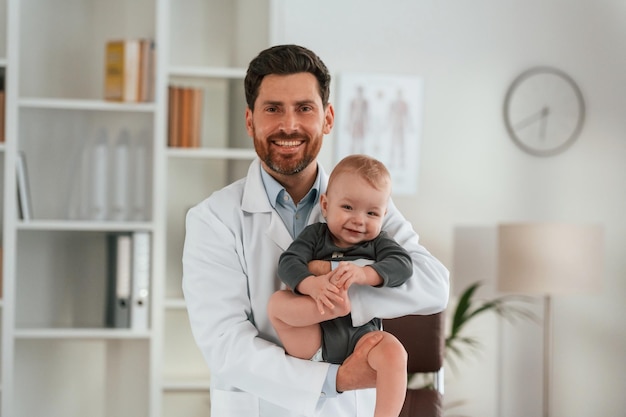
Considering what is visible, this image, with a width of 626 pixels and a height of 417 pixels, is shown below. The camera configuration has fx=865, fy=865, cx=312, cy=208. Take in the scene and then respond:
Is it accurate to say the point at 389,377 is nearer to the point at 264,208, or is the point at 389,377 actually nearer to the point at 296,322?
the point at 296,322

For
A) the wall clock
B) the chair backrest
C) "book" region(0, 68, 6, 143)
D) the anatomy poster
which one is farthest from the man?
the wall clock

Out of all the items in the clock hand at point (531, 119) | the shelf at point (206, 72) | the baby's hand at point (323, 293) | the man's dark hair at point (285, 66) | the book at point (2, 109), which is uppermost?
the shelf at point (206, 72)

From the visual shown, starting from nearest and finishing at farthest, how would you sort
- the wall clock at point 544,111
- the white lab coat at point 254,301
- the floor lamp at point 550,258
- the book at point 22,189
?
1. the white lab coat at point 254,301
2. the book at point 22,189
3. the floor lamp at point 550,258
4. the wall clock at point 544,111

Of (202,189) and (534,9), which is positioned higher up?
(534,9)

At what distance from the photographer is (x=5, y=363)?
337cm

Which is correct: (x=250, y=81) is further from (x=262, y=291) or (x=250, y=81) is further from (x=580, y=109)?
(x=580, y=109)

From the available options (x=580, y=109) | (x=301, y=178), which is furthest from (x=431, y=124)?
(x=301, y=178)

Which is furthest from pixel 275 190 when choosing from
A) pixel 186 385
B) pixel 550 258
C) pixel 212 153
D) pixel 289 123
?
pixel 550 258

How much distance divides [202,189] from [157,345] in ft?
2.19

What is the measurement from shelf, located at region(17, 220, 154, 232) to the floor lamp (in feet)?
5.03

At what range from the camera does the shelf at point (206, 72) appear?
3.51m

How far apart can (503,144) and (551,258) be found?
0.72 meters

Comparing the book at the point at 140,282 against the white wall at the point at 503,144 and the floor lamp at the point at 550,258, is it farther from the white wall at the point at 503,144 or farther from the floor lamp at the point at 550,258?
the floor lamp at the point at 550,258

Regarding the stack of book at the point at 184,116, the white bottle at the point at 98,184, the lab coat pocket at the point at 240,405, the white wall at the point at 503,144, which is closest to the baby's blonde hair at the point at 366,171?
the lab coat pocket at the point at 240,405
